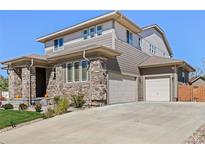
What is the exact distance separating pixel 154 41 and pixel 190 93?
770 centimetres

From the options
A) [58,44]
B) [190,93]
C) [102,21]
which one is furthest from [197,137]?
[58,44]

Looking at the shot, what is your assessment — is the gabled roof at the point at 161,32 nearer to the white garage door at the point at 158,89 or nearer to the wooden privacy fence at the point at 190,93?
the white garage door at the point at 158,89

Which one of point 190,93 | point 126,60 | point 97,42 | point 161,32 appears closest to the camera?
point 97,42

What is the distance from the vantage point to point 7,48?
2062 cm

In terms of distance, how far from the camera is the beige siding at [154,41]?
22.2 metres

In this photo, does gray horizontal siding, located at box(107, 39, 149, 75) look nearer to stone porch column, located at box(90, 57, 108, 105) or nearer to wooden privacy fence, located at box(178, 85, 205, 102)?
stone porch column, located at box(90, 57, 108, 105)

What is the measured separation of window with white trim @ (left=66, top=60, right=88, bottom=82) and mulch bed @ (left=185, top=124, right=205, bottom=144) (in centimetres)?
929

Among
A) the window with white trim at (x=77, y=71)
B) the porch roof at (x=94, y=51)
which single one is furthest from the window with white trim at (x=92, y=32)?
the window with white trim at (x=77, y=71)

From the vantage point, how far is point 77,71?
651 inches

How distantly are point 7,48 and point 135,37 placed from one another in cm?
1169

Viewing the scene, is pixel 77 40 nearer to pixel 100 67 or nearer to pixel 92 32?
pixel 92 32

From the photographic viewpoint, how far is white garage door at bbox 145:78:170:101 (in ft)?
63.3

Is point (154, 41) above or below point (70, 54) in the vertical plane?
above

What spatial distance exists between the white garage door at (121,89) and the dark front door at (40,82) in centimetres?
713
